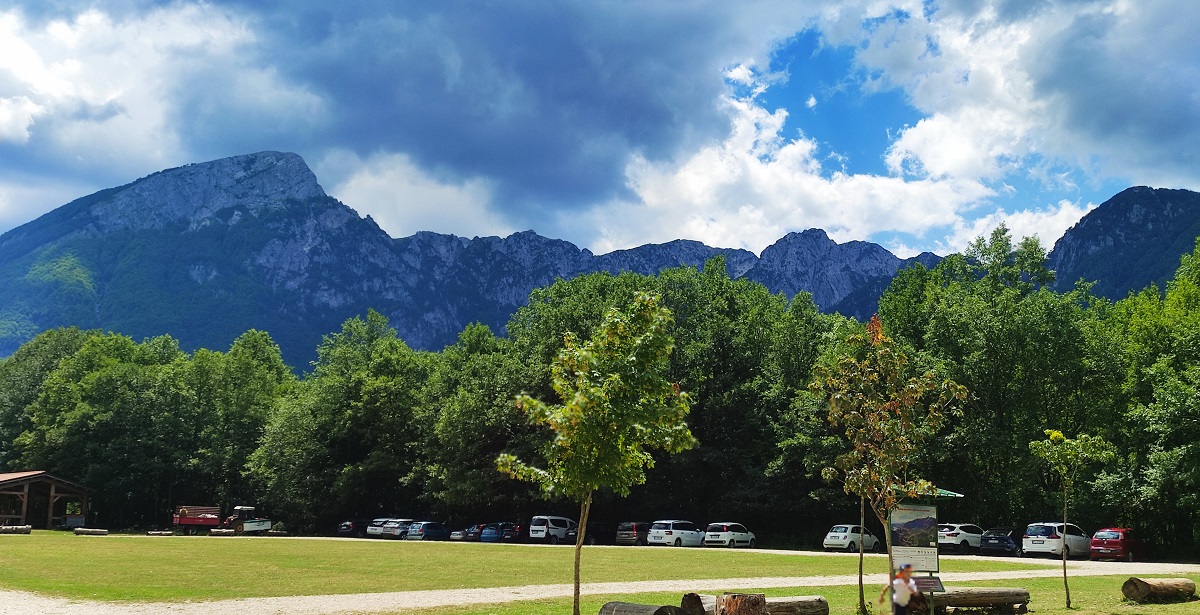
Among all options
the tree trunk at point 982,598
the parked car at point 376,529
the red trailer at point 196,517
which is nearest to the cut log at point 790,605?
the tree trunk at point 982,598

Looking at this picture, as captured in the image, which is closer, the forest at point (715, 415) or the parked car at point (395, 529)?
the forest at point (715, 415)

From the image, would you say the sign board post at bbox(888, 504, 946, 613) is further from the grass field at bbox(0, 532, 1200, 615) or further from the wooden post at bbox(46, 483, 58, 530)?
the wooden post at bbox(46, 483, 58, 530)

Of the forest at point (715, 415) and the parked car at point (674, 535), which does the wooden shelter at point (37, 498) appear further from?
the parked car at point (674, 535)

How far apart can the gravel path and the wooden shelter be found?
50318mm

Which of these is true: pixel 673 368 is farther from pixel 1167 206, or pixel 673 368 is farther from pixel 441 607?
pixel 1167 206

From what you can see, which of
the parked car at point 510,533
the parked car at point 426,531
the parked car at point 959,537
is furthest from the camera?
the parked car at point 426,531

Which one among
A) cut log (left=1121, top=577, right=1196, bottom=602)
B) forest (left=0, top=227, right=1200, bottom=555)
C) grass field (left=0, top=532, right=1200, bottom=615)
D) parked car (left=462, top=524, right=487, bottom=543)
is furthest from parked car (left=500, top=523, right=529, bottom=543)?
cut log (left=1121, top=577, right=1196, bottom=602)

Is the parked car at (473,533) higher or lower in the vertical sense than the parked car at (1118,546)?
lower

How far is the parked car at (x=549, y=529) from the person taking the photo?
51094mm

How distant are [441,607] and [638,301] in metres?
7.80

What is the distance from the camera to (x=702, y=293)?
6116cm

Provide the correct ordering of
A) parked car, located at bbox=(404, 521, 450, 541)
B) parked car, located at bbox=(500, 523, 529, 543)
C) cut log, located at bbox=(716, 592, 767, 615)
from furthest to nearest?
parked car, located at bbox=(404, 521, 450, 541), parked car, located at bbox=(500, 523, 529, 543), cut log, located at bbox=(716, 592, 767, 615)

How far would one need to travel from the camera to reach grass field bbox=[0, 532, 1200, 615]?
18359mm

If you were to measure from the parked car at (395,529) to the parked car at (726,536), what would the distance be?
74.7ft
